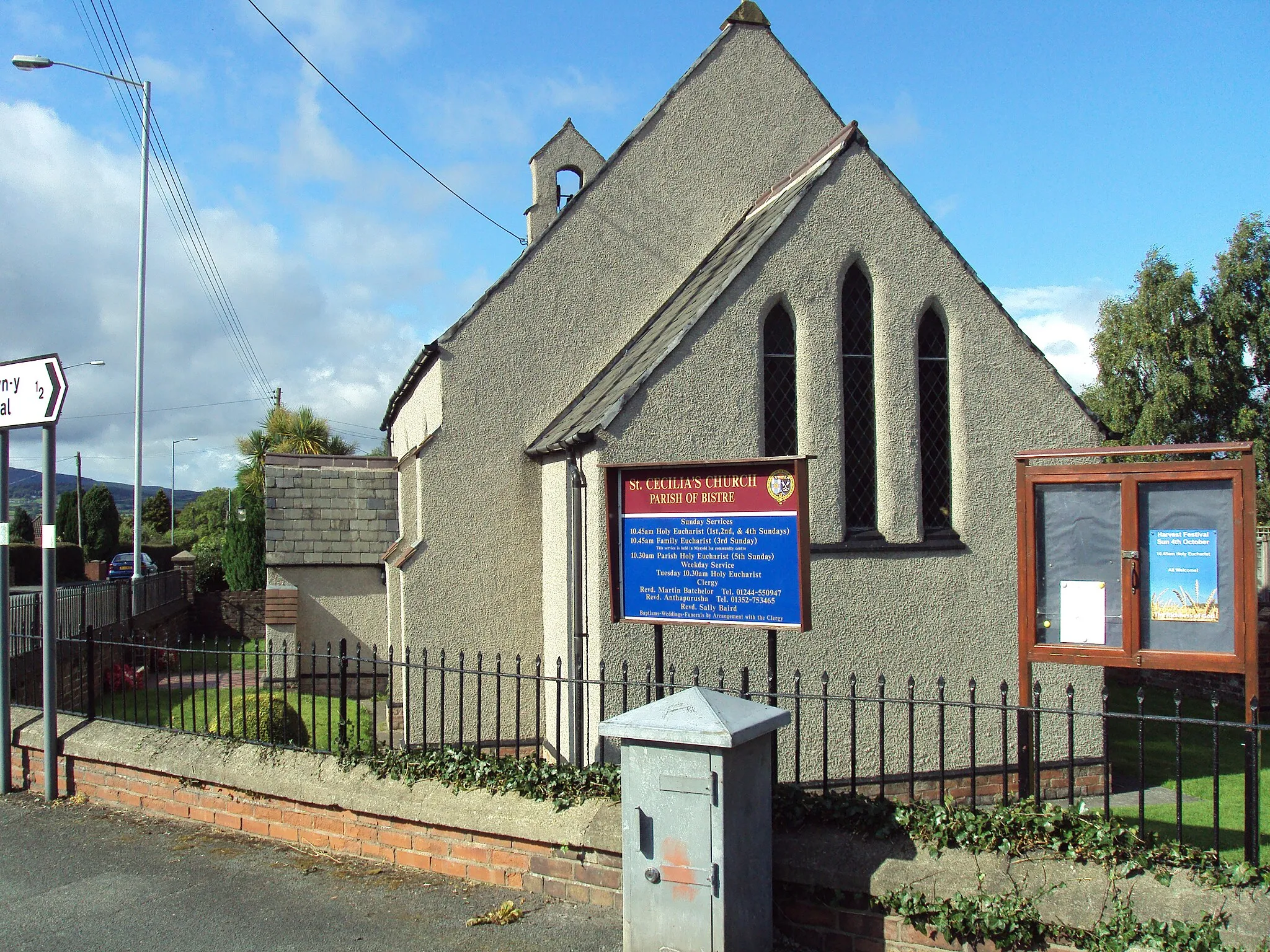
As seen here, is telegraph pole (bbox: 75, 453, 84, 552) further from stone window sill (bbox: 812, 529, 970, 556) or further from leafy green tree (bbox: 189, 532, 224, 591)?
stone window sill (bbox: 812, 529, 970, 556)

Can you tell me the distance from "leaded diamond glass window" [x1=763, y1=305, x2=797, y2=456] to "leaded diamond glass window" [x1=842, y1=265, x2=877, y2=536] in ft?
1.62

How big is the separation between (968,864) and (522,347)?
7038 millimetres

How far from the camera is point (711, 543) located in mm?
5988

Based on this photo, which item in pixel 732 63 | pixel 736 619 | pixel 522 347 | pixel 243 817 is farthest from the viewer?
pixel 732 63

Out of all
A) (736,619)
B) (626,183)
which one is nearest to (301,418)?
(626,183)

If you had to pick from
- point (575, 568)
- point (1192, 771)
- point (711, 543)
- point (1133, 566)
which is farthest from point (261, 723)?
point (1192, 771)

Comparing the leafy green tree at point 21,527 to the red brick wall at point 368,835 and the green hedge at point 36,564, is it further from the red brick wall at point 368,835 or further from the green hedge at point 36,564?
the red brick wall at point 368,835

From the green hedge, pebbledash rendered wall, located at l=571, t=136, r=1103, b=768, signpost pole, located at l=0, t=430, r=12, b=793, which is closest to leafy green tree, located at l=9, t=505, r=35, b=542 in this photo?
the green hedge

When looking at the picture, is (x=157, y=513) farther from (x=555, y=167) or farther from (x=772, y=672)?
(x=772, y=672)

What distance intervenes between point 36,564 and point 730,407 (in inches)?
1698

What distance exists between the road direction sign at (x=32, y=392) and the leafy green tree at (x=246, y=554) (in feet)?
65.6

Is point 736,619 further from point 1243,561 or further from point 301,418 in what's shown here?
point 301,418

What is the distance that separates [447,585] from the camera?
32.0 feet

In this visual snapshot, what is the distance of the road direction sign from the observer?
7.70 meters
